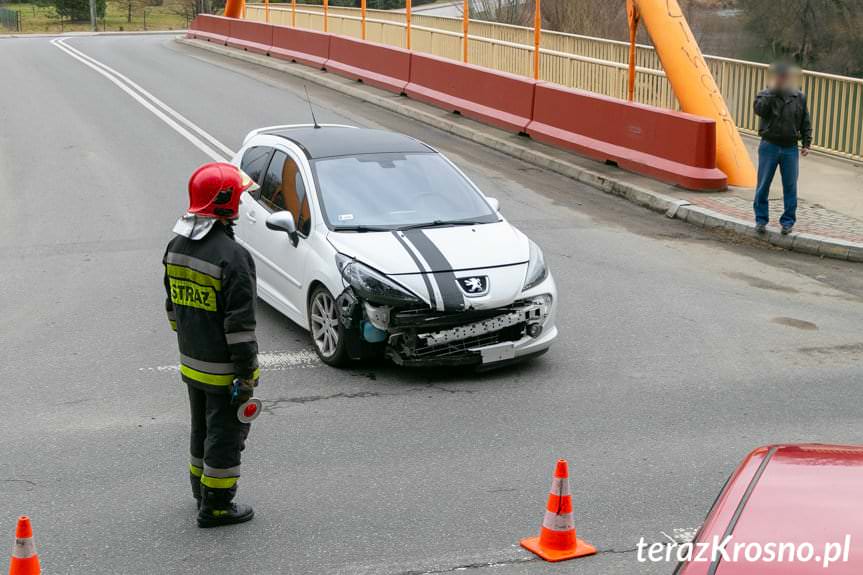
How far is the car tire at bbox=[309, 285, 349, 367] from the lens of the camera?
8578mm

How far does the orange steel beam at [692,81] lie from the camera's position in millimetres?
16062

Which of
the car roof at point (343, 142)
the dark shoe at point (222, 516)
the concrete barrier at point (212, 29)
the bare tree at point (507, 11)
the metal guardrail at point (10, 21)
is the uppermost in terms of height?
the metal guardrail at point (10, 21)

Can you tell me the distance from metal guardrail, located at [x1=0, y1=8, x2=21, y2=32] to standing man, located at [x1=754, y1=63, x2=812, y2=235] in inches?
2941

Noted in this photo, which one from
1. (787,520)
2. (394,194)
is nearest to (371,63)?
(394,194)

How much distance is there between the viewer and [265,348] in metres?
9.33

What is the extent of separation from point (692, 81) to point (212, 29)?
27.5 metres

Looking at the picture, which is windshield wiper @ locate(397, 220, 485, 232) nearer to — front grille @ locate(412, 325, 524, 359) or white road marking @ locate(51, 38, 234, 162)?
front grille @ locate(412, 325, 524, 359)

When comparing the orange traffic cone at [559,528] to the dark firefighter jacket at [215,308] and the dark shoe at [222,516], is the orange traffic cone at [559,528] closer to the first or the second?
the dark shoe at [222,516]

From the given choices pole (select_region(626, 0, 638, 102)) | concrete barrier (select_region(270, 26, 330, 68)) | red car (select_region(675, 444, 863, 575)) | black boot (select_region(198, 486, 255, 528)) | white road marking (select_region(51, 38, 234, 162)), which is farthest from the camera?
concrete barrier (select_region(270, 26, 330, 68))

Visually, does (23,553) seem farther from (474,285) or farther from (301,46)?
(301,46)

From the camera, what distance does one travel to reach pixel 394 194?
9617 mm

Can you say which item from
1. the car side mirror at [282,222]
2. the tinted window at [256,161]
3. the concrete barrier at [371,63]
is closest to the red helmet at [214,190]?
the car side mirror at [282,222]

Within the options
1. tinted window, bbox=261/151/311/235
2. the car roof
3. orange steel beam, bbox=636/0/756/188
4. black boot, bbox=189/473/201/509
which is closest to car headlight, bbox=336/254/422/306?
tinted window, bbox=261/151/311/235

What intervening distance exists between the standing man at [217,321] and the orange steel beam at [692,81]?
11.2m
